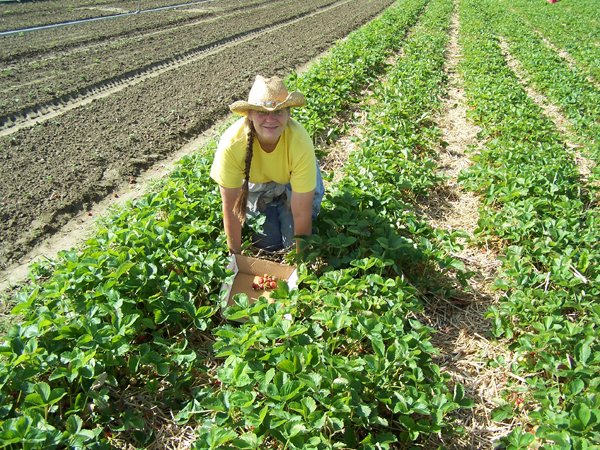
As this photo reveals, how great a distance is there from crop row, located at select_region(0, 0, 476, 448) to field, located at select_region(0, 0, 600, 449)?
1 cm

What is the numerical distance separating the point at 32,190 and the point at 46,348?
3.31 metres

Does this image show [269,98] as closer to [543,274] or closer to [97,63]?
[543,274]

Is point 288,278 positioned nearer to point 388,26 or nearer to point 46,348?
point 46,348

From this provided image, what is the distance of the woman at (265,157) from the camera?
9.49 ft

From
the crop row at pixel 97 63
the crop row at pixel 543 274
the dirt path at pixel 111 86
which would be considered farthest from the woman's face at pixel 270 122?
the crop row at pixel 97 63

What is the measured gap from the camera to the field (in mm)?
2145

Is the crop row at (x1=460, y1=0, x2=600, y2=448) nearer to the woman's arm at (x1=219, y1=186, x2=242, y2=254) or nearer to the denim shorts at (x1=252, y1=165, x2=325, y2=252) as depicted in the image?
the denim shorts at (x1=252, y1=165, x2=325, y2=252)

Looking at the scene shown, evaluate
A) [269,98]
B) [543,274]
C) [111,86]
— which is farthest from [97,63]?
[543,274]

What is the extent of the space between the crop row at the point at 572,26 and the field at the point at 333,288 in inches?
172

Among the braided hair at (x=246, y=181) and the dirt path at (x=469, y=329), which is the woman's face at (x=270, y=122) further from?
the dirt path at (x=469, y=329)

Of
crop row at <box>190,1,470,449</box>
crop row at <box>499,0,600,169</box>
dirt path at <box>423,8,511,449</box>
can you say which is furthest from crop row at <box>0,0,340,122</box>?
crop row at <box>499,0,600,169</box>

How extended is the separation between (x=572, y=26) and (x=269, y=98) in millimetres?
Answer: 18570

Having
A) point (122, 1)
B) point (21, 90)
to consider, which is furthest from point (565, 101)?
point (122, 1)

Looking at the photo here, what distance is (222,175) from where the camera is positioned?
3129 millimetres
